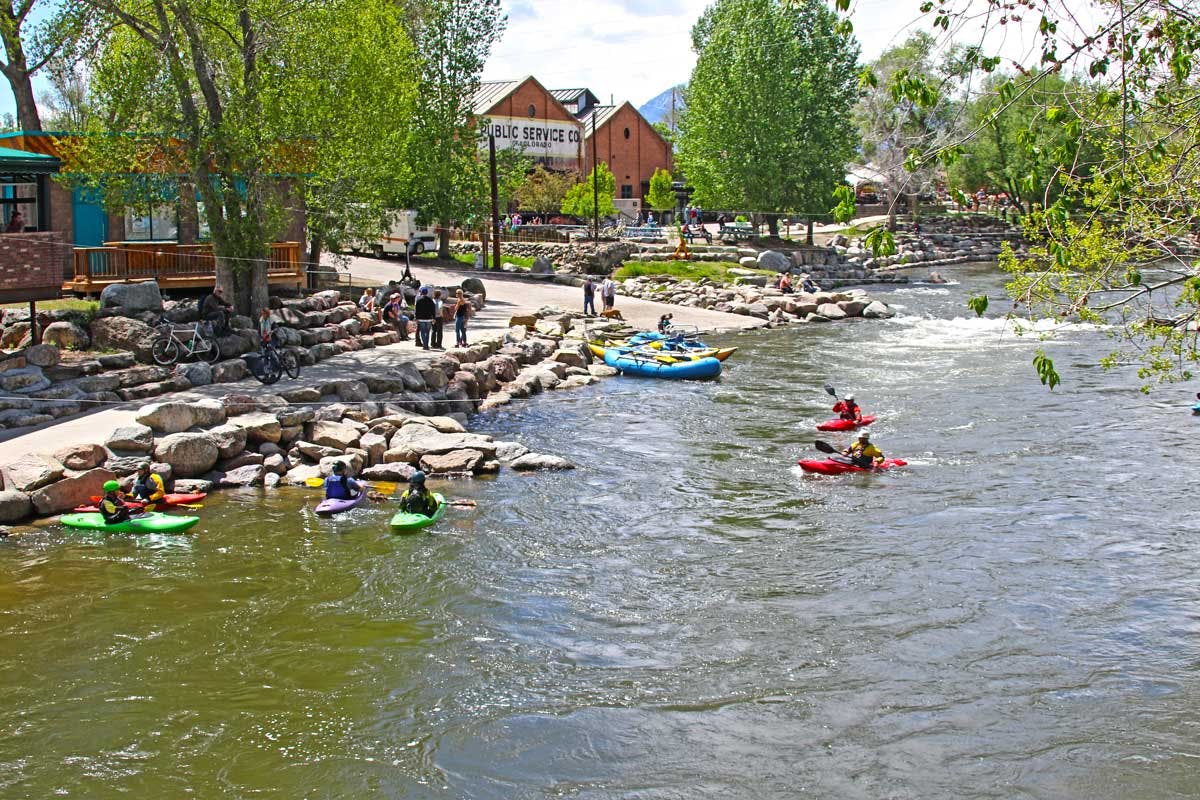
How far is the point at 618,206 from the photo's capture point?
83312mm

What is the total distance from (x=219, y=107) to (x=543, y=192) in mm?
48057

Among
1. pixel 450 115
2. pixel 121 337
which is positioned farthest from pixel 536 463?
pixel 450 115

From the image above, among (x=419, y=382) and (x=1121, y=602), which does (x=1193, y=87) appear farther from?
(x=419, y=382)

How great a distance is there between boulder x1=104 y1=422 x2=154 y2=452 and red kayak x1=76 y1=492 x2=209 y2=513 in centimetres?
123

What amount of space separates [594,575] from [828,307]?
109 feet

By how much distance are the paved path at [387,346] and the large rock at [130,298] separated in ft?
9.88

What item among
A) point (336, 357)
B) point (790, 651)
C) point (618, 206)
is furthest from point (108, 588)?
point (618, 206)

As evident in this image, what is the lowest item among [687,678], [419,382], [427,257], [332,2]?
[687,678]

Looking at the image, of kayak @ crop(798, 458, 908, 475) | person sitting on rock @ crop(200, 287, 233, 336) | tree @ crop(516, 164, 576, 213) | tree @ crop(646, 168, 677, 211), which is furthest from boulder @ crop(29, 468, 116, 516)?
tree @ crop(646, 168, 677, 211)

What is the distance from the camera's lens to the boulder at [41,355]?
75.0ft

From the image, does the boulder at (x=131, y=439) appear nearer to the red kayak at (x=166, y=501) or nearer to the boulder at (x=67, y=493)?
the boulder at (x=67, y=493)

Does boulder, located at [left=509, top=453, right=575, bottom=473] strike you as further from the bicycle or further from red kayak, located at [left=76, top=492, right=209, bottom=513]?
the bicycle

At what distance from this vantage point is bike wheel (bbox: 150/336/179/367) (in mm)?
25078

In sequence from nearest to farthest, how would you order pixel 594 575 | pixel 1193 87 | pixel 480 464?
pixel 1193 87, pixel 594 575, pixel 480 464
